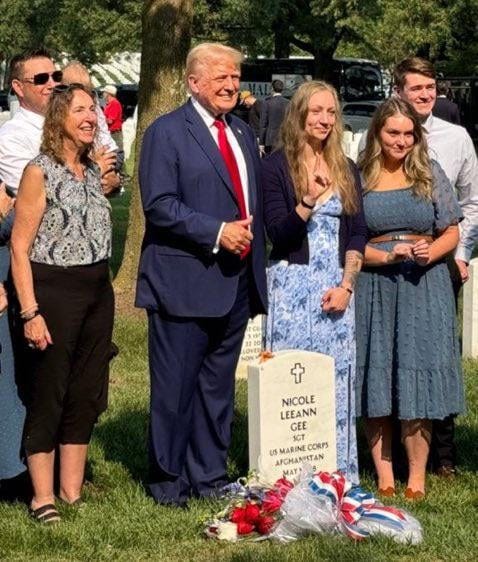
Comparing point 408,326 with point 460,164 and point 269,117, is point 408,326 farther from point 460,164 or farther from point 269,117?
point 269,117

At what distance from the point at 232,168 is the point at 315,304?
784 mm

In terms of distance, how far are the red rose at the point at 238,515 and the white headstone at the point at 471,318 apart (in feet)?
15.7

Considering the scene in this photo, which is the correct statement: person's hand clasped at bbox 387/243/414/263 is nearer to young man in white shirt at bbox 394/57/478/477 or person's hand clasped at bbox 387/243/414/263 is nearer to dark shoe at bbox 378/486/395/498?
young man in white shirt at bbox 394/57/478/477

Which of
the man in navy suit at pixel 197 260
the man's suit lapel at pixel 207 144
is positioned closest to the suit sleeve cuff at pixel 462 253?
the man in navy suit at pixel 197 260

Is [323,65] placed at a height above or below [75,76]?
above

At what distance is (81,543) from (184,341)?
1.06 m

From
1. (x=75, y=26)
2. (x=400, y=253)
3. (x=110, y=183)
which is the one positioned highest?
(x=75, y=26)

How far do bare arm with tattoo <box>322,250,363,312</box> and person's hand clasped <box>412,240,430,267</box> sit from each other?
0.86 ft

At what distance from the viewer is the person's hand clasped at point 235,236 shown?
245 inches

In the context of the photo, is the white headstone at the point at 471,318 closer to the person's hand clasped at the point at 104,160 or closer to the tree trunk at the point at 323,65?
the person's hand clasped at the point at 104,160

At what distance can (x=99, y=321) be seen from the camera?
6.48m

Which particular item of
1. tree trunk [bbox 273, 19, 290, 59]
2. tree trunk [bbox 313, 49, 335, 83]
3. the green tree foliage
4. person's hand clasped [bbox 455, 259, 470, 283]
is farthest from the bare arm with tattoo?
tree trunk [bbox 273, 19, 290, 59]

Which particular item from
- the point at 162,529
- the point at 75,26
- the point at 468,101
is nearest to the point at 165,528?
the point at 162,529

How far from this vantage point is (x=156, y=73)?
12328mm
